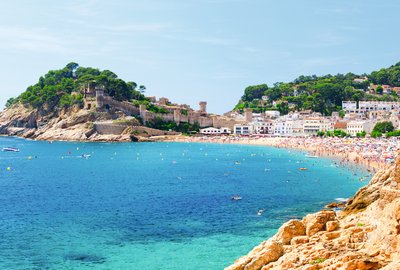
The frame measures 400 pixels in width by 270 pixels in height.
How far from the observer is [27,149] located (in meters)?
78.2

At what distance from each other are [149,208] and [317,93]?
98768 millimetres

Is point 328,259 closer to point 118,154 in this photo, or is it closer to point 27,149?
point 118,154

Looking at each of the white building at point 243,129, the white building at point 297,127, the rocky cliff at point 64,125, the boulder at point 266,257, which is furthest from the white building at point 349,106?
the boulder at point 266,257

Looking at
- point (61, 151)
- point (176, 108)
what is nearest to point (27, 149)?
point (61, 151)

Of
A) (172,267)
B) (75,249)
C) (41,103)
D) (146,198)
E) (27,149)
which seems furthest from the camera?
(41,103)

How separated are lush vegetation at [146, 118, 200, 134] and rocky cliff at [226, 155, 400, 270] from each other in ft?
296

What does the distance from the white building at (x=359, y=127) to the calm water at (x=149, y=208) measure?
3586cm

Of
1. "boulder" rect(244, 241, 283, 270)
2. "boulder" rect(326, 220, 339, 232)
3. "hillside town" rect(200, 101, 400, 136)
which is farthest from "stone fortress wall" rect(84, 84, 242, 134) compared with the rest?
"boulder" rect(244, 241, 283, 270)

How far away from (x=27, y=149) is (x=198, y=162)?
109 feet

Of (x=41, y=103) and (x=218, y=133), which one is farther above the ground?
(x=41, y=103)

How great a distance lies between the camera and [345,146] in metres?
68.6

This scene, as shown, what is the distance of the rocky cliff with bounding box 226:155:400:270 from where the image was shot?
34.4 ft

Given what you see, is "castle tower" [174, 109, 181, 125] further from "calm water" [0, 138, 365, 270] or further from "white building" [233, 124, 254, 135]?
"calm water" [0, 138, 365, 270]

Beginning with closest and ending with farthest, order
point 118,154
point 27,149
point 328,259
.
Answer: point 328,259, point 118,154, point 27,149
